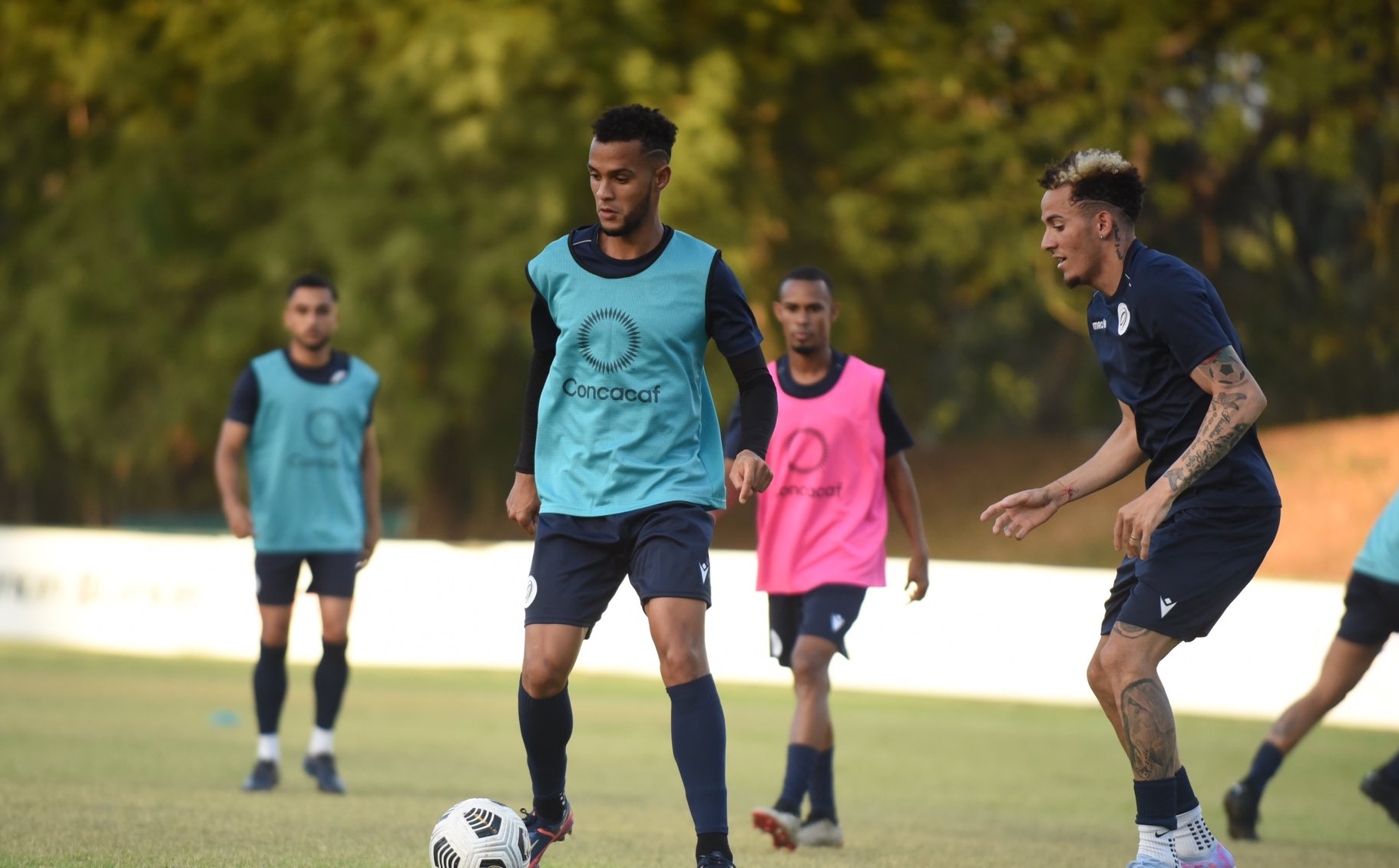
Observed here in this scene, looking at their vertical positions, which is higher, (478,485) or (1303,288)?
(1303,288)

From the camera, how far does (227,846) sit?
6.31 metres

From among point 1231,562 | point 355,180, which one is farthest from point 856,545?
point 355,180

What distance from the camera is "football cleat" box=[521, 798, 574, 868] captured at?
19.3 feet

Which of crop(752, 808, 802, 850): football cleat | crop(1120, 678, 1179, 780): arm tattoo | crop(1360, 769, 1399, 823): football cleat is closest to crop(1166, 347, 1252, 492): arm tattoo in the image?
crop(1120, 678, 1179, 780): arm tattoo

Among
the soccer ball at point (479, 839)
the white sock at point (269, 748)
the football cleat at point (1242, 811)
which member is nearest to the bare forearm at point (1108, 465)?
the soccer ball at point (479, 839)

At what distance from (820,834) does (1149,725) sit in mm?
A: 2248

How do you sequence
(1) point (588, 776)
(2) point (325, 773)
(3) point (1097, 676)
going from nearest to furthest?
(3) point (1097, 676) < (2) point (325, 773) < (1) point (588, 776)

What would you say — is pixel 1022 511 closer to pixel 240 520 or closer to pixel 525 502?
pixel 525 502

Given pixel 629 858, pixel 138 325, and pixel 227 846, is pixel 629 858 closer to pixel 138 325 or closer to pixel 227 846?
pixel 227 846

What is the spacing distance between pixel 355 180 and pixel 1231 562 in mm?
20501

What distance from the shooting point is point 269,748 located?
9.05m

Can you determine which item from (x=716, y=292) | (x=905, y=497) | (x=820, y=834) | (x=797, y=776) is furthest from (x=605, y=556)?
(x=905, y=497)

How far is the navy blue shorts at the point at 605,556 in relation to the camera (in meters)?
5.58

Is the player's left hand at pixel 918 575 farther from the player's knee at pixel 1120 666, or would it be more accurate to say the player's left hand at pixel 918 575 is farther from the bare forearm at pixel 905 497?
the player's knee at pixel 1120 666
